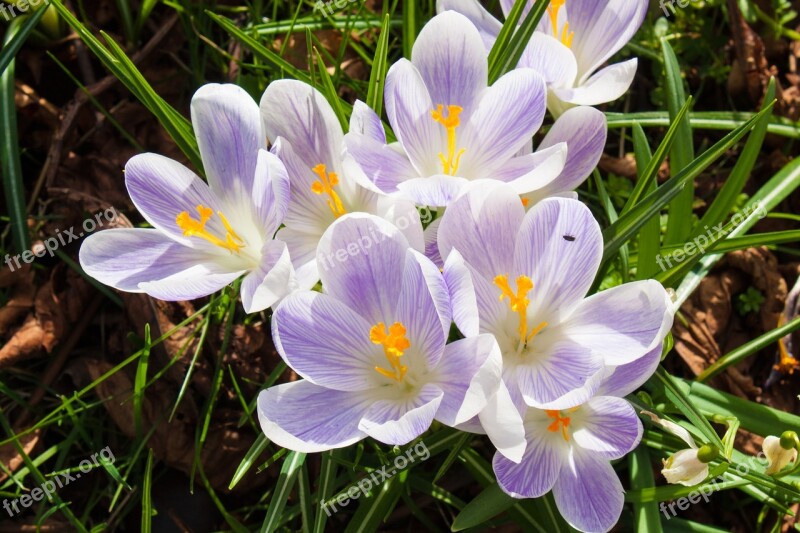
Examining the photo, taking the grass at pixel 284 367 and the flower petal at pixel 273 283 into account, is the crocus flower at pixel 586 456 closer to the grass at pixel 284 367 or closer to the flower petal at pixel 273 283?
the grass at pixel 284 367

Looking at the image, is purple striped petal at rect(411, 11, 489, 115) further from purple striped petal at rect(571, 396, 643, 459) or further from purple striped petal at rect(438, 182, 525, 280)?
purple striped petal at rect(571, 396, 643, 459)

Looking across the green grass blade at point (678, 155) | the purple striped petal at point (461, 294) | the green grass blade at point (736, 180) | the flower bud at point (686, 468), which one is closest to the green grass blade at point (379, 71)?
the purple striped petal at point (461, 294)

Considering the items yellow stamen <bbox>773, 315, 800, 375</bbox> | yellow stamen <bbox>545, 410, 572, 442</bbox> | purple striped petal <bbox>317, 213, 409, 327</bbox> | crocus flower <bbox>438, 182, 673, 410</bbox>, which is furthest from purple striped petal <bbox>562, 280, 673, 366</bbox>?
yellow stamen <bbox>773, 315, 800, 375</bbox>

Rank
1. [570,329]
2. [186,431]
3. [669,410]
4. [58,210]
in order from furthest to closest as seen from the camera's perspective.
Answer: [58,210] → [186,431] → [669,410] → [570,329]

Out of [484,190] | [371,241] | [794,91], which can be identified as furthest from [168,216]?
[794,91]

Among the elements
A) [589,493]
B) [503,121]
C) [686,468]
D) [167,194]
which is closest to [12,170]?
[167,194]

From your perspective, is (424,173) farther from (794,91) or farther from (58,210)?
(794,91)

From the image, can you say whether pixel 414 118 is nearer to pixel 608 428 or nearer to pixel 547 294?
pixel 547 294
